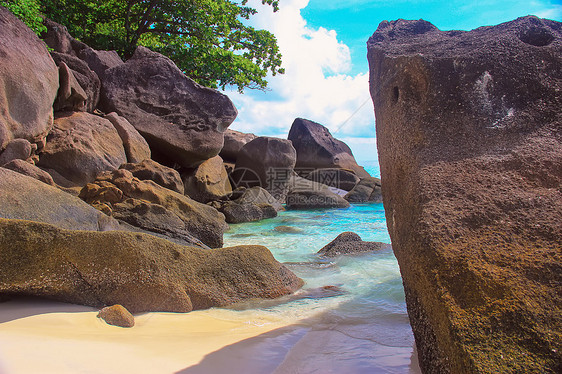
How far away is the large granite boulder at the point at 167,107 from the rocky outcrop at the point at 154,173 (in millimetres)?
2853

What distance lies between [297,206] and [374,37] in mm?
10801

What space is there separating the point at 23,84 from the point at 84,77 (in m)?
2.91

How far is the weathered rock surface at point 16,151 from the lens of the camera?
491 cm

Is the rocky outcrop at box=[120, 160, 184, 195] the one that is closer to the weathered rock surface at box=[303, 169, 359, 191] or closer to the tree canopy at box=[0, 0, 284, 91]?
the tree canopy at box=[0, 0, 284, 91]

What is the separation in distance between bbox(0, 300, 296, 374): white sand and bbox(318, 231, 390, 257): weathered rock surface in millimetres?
3059

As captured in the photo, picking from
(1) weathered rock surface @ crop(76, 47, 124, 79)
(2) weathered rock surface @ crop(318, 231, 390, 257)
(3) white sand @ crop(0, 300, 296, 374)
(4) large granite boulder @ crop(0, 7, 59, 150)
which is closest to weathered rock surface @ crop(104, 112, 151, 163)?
(4) large granite boulder @ crop(0, 7, 59, 150)

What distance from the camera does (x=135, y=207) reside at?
15.4ft

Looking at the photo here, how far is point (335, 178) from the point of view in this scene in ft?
60.7

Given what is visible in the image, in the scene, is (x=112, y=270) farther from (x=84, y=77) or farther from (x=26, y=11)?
(x=26, y=11)

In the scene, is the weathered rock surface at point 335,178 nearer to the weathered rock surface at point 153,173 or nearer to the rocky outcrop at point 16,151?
the weathered rock surface at point 153,173

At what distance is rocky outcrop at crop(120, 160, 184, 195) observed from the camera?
6203 millimetres

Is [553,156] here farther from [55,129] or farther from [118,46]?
[118,46]

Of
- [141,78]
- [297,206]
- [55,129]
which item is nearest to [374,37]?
[55,129]

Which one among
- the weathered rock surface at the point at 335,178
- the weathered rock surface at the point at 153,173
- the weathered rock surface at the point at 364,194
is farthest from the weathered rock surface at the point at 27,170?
the weathered rock surface at the point at 335,178
